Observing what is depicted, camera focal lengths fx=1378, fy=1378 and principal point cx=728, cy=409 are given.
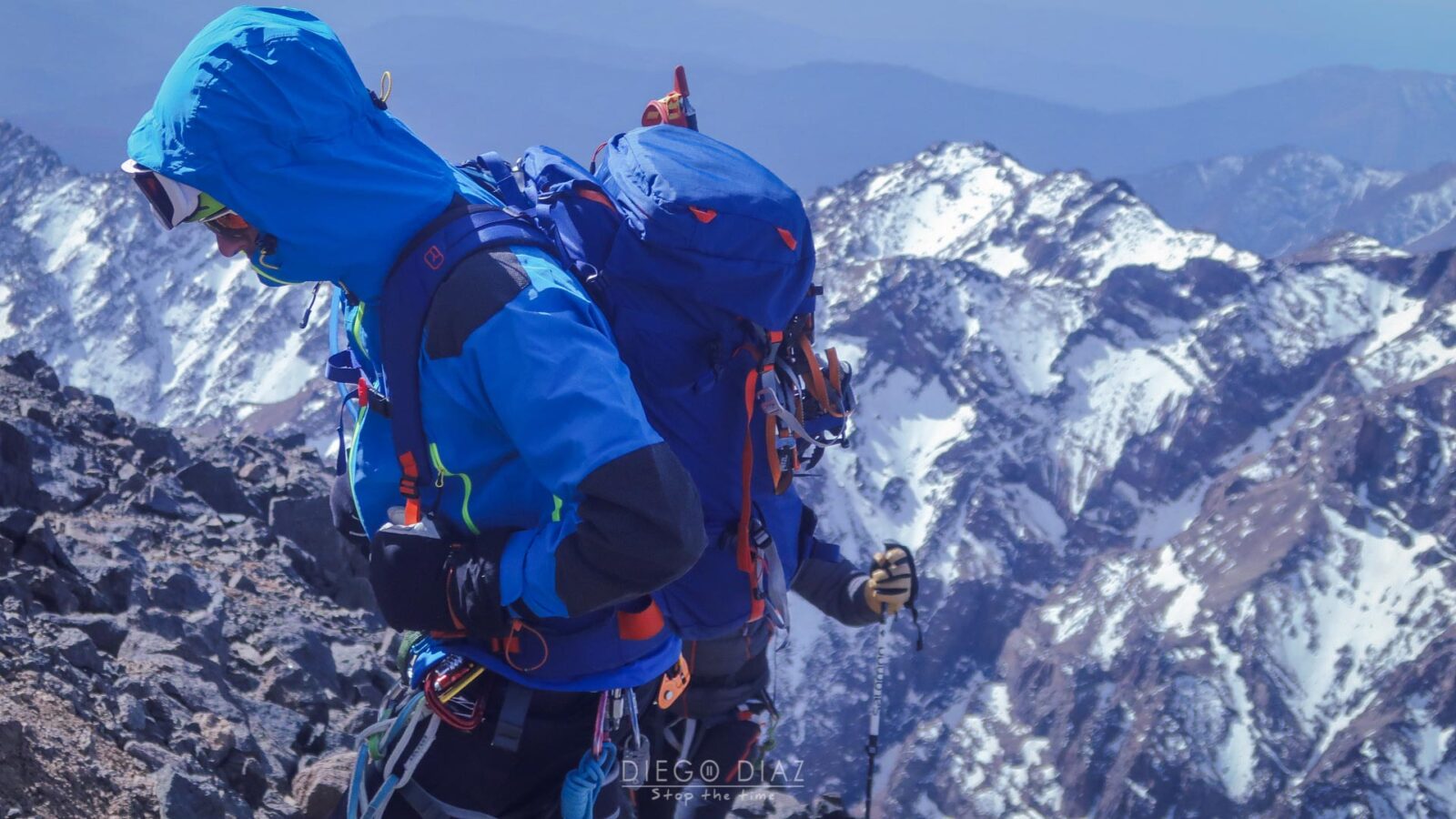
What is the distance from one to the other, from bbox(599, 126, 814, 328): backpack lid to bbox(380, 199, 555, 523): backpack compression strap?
1.06m

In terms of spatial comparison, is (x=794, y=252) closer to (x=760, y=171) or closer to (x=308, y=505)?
(x=760, y=171)

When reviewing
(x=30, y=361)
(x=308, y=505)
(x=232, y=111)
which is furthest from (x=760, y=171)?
(x=30, y=361)

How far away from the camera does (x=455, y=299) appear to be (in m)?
4.94

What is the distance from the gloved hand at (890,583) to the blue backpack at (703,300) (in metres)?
0.76

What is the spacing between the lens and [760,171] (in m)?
6.90

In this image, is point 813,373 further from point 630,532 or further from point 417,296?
point 417,296

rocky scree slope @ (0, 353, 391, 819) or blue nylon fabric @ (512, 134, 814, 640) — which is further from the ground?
blue nylon fabric @ (512, 134, 814, 640)

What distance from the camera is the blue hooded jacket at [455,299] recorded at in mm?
4832

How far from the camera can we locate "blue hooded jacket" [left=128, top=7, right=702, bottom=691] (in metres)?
4.83

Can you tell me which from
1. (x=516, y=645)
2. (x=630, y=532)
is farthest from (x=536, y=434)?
(x=516, y=645)

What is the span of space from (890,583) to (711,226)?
2.92m

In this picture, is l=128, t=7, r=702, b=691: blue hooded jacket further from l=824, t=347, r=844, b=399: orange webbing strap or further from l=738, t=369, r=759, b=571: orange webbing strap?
l=824, t=347, r=844, b=399: orange webbing strap

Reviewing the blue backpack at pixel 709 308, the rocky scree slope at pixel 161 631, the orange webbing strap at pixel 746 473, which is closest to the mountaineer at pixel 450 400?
the blue backpack at pixel 709 308

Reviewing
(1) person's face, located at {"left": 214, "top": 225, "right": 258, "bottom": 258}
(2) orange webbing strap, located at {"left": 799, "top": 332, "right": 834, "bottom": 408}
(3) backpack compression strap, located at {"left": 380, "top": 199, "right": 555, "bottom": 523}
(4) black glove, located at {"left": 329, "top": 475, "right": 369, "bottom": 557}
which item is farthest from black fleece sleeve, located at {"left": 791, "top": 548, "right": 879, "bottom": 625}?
(1) person's face, located at {"left": 214, "top": 225, "right": 258, "bottom": 258}
